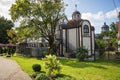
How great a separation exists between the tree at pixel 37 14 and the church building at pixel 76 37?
4.27 meters

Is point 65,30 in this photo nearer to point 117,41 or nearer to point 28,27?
point 28,27

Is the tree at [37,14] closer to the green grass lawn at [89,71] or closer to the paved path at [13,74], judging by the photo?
the green grass lawn at [89,71]

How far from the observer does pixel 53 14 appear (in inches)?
1673

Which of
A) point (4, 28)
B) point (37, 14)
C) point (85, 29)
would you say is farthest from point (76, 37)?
point (4, 28)

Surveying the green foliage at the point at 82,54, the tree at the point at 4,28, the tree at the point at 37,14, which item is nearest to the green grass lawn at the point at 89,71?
the green foliage at the point at 82,54

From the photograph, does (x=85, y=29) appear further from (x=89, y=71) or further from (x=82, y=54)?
(x=89, y=71)

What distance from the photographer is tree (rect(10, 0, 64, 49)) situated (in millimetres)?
41719

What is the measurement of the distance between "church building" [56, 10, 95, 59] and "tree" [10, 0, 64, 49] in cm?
427

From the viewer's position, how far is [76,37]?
44.9 metres

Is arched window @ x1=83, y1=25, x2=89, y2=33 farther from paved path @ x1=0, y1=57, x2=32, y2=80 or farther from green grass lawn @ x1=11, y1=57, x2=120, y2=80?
paved path @ x1=0, y1=57, x2=32, y2=80

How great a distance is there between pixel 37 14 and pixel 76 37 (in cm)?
900

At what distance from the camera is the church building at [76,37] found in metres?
43.8

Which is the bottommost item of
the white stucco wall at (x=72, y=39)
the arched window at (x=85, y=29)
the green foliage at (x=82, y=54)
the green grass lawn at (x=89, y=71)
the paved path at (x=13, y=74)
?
the green grass lawn at (x=89, y=71)

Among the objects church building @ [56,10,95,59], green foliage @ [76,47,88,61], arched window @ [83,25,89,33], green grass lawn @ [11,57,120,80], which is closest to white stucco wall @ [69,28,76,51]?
church building @ [56,10,95,59]
